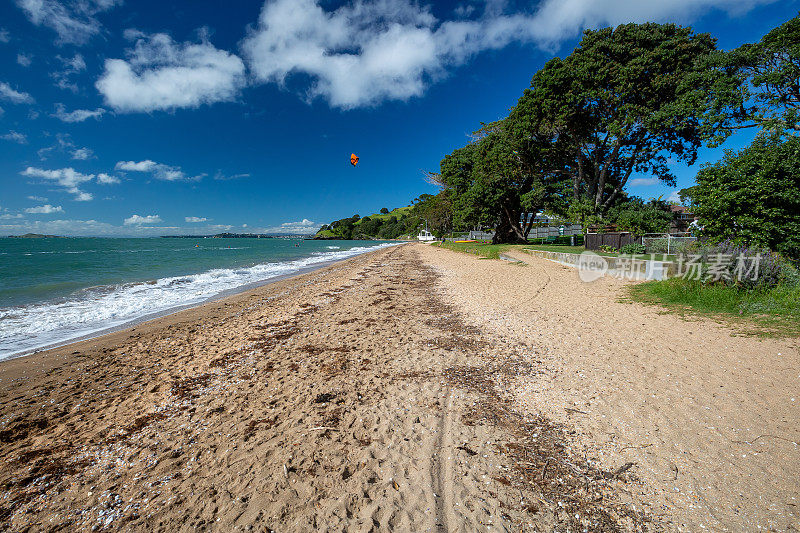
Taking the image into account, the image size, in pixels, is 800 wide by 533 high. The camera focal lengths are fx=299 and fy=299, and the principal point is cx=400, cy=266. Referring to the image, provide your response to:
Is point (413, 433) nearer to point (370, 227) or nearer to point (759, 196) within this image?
point (759, 196)

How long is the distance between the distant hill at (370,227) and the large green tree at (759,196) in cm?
11686

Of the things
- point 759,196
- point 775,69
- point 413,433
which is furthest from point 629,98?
point 413,433

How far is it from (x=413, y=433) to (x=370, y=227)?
487 ft

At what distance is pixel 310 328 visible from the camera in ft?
22.6

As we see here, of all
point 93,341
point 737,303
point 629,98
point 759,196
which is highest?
point 629,98

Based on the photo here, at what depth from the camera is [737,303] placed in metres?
6.71

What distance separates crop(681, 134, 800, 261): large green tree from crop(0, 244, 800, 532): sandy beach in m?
4.19

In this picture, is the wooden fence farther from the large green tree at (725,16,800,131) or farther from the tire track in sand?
the tire track in sand

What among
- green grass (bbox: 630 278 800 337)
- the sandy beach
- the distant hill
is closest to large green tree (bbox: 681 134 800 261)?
green grass (bbox: 630 278 800 337)

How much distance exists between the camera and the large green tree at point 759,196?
24.6 ft

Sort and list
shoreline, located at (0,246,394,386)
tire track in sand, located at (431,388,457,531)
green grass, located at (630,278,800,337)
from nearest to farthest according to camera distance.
A: tire track in sand, located at (431,388,457,531)
shoreline, located at (0,246,394,386)
green grass, located at (630,278,800,337)

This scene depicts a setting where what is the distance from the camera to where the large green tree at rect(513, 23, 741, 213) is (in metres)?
16.9

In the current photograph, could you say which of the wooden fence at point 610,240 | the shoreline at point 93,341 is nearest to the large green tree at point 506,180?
the wooden fence at point 610,240

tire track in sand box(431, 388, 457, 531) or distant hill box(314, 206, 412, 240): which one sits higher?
distant hill box(314, 206, 412, 240)
